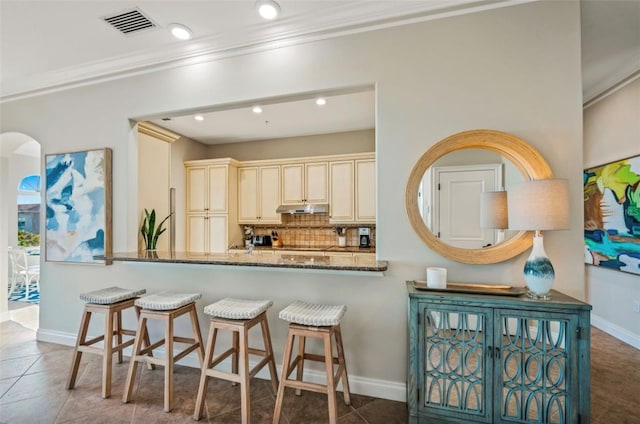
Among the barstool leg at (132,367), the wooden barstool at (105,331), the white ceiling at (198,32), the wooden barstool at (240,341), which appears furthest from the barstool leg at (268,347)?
the white ceiling at (198,32)

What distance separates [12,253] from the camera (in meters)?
5.20

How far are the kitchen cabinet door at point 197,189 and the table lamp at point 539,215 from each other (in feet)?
15.1

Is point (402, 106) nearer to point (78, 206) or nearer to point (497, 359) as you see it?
point (497, 359)

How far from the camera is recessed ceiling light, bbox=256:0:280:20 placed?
204 cm

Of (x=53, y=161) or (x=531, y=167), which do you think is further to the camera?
(x=53, y=161)

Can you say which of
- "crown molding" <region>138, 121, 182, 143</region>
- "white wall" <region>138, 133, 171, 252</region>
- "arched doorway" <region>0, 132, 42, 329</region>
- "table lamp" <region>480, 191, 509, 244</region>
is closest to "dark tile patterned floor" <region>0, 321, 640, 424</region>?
"white wall" <region>138, 133, 171, 252</region>

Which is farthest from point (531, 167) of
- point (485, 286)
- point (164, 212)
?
point (164, 212)

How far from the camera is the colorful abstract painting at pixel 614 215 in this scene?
2.92m

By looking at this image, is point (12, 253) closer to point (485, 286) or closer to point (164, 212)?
point (164, 212)

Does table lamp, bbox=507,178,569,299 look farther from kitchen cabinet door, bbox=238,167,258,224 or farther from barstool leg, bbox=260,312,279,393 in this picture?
kitchen cabinet door, bbox=238,167,258,224

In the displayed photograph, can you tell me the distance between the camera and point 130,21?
2268 millimetres

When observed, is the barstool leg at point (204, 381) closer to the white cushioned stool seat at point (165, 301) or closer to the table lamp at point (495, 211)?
the white cushioned stool seat at point (165, 301)

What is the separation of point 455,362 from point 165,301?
201 cm

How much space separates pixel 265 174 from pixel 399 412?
3.95 metres
